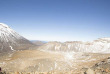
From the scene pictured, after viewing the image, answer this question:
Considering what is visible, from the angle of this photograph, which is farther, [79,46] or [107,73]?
[79,46]

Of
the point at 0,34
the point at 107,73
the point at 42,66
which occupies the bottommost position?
the point at 42,66

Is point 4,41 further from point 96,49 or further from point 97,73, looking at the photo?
point 97,73

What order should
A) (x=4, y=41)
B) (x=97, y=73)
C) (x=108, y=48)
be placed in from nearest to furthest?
(x=97, y=73) → (x=108, y=48) → (x=4, y=41)

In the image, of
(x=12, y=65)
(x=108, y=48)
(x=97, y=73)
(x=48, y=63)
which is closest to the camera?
(x=97, y=73)

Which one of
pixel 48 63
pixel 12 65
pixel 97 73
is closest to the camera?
pixel 97 73

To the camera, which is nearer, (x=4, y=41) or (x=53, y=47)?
(x=53, y=47)

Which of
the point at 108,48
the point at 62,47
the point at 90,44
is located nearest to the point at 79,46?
the point at 90,44

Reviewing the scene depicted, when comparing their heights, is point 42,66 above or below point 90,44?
below

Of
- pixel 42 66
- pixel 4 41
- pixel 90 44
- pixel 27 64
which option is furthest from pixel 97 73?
pixel 4 41

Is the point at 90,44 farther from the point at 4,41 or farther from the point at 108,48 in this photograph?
the point at 4,41
